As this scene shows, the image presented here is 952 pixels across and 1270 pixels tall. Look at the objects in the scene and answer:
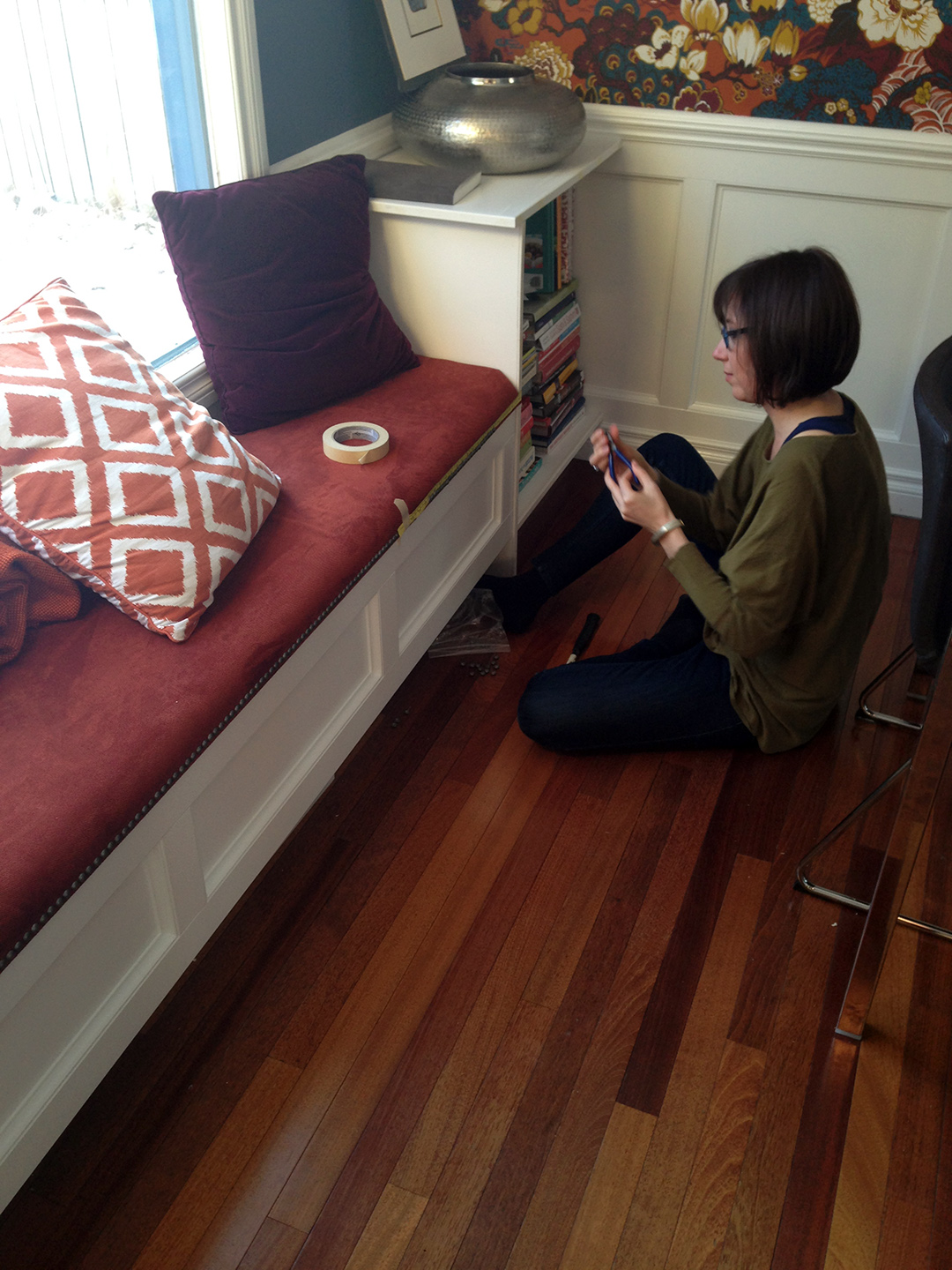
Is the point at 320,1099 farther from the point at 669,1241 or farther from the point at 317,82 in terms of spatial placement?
the point at 317,82

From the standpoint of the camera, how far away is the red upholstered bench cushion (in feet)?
4.12

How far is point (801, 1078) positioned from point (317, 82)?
2153 mm

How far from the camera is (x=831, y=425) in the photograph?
1.71 metres

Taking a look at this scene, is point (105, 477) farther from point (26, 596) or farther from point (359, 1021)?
point (359, 1021)

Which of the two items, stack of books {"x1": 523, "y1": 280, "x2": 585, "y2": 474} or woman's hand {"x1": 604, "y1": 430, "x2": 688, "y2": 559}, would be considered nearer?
woman's hand {"x1": 604, "y1": 430, "x2": 688, "y2": 559}

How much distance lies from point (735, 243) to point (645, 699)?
1371 mm

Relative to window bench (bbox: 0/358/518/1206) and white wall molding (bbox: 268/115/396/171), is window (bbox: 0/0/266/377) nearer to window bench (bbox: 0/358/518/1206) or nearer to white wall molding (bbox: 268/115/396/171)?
white wall molding (bbox: 268/115/396/171)

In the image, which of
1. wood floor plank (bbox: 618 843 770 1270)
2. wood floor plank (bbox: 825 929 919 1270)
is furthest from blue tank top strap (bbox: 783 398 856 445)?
wood floor plank (bbox: 825 929 919 1270)

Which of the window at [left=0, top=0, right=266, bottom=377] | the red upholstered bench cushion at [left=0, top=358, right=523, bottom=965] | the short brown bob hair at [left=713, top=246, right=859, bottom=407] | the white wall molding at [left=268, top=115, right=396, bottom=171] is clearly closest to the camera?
the red upholstered bench cushion at [left=0, top=358, right=523, bottom=965]

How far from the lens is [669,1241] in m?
1.42

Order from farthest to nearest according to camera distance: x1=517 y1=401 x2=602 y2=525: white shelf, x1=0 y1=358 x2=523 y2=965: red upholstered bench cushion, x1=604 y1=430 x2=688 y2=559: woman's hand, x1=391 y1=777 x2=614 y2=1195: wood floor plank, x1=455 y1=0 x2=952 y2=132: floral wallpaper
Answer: x1=517 y1=401 x2=602 y2=525: white shelf → x1=455 y1=0 x2=952 y2=132: floral wallpaper → x1=604 y1=430 x2=688 y2=559: woman's hand → x1=391 y1=777 x2=614 y2=1195: wood floor plank → x1=0 y1=358 x2=523 y2=965: red upholstered bench cushion

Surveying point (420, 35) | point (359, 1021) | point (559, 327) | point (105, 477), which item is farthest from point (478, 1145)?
point (420, 35)

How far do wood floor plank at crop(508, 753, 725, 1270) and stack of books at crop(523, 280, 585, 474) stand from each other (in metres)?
1.05

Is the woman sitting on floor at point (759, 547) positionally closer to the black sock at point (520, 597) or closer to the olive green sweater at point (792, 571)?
the olive green sweater at point (792, 571)
